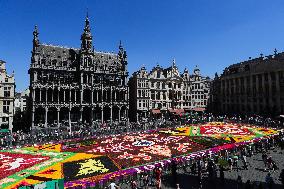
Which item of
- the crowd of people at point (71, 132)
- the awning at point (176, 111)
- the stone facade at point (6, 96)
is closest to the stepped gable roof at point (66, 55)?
the stone facade at point (6, 96)

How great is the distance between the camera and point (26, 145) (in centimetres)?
3803

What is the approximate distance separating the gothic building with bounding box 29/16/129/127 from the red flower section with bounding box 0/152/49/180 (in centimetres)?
2617

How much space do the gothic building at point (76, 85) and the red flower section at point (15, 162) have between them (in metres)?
26.2

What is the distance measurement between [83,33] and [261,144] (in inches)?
1989

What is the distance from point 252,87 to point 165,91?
25.7 metres

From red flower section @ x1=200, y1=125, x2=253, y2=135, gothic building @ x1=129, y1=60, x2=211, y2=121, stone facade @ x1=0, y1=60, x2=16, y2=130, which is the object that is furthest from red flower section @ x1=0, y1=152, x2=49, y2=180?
gothic building @ x1=129, y1=60, x2=211, y2=121

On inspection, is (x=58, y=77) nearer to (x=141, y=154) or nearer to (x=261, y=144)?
(x=141, y=154)

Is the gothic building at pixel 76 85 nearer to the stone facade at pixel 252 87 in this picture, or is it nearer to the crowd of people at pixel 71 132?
the crowd of people at pixel 71 132

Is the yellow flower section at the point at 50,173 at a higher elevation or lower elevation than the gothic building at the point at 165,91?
lower

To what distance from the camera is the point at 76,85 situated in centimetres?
6178

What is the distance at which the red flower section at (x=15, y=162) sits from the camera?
2462cm

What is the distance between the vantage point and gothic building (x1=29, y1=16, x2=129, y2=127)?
57969mm

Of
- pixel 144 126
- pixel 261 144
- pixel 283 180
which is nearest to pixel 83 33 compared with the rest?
pixel 144 126

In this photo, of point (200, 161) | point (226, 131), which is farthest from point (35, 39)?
point (200, 161)
